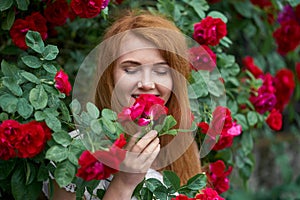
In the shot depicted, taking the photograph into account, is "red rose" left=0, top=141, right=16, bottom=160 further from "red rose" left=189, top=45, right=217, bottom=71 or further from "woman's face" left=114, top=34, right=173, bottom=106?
"red rose" left=189, top=45, right=217, bottom=71

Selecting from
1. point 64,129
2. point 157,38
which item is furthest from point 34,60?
point 157,38

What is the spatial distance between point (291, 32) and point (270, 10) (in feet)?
0.66

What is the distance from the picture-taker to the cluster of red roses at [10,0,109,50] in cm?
180

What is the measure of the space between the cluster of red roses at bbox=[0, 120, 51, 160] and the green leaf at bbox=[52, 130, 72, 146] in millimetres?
48

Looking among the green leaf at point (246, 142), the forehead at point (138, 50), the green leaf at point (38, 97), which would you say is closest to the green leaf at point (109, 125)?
the green leaf at point (38, 97)

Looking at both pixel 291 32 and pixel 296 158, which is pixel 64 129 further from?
pixel 296 158

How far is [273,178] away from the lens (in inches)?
167

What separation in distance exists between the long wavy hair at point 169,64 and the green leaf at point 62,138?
0.30 meters

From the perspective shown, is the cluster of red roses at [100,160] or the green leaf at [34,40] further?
the green leaf at [34,40]

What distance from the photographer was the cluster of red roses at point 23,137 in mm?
1561

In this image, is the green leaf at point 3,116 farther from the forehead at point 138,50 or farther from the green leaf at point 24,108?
the forehead at point 138,50

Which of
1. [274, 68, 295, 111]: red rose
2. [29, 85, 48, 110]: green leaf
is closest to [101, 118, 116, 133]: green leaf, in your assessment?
[29, 85, 48, 110]: green leaf

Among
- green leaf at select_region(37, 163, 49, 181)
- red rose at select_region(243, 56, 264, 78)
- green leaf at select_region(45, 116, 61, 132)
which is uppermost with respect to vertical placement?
green leaf at select_region(45, 116, 61, 132)

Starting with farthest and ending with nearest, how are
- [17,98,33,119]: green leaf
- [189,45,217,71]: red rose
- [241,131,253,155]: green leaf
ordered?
1. [241,131,253,155]: green leaf
2. [189,45,217,71]: red rose
3. [17,98,33,119]: green leaf
